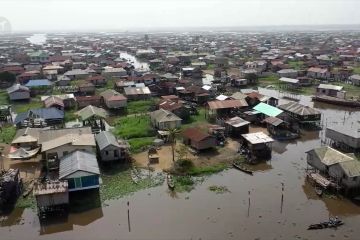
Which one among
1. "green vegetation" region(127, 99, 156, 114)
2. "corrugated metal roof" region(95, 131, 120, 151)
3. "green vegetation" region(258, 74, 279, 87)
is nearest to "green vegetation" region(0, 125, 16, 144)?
"corrugated metal roof" region(95, 131, 120, 151)

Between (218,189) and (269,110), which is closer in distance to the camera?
(218,189)

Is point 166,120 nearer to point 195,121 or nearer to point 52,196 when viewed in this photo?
point 195,121

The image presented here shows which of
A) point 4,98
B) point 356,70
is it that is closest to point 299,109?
point 356,70

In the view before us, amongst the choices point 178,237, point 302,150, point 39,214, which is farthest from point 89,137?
point 302,150

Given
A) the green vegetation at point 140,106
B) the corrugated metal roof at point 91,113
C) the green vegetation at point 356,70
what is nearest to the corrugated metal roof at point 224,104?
the green vegetation at point 140,106

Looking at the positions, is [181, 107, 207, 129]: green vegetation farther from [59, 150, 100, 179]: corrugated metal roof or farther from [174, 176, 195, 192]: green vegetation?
[59, 150, 100, 179]: corrugated metal roof
